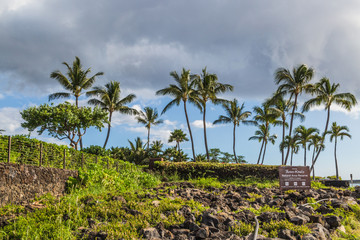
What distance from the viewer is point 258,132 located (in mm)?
43906

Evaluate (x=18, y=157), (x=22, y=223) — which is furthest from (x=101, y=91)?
(x=22, y=223)

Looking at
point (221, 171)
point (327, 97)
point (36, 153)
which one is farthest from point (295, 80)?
point (36, 153)

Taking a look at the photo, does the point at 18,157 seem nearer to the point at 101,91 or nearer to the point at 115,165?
the point at 115,165

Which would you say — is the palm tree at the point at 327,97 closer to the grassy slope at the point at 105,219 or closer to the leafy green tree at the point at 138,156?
the leafy green tree at the point at 138,156

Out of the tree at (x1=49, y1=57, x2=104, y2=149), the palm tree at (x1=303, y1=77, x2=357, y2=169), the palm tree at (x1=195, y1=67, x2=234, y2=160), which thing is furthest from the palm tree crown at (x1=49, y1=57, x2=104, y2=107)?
the palm tree at (x1=303, y1=77, x2=357, y2=169)

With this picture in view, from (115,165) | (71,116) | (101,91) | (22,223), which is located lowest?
(22,223)

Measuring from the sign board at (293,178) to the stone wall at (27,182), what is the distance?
7.33 meters

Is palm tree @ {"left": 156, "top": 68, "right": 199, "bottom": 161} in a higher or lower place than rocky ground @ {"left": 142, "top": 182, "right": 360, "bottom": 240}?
higher

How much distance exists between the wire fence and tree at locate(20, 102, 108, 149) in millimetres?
11026

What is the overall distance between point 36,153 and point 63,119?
1363 cm

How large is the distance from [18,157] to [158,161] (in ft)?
41.1

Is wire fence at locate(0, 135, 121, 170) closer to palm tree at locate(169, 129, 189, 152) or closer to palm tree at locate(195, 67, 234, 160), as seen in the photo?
palm tree at locate(195, 67, 234, 160)

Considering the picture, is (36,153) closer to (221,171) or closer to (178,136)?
(221,171)

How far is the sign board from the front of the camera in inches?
431
